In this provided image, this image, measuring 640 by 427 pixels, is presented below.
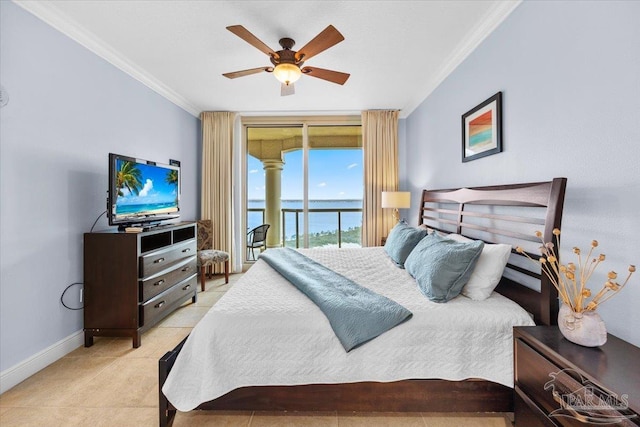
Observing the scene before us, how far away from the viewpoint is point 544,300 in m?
1.56

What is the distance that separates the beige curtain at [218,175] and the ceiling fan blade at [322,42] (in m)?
2.59

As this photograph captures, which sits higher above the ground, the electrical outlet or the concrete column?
the electrical outlet

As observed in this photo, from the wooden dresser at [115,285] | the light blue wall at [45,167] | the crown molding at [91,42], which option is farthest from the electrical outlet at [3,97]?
the wooden dresser at [115,285]

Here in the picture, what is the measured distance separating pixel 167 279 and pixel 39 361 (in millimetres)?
1045

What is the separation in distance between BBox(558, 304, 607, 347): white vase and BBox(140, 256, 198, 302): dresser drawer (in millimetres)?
2976

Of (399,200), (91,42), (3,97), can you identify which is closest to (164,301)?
(3,97)

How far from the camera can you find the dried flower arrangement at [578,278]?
1204 mm

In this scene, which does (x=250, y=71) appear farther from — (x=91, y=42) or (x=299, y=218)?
(x=299, y=218)

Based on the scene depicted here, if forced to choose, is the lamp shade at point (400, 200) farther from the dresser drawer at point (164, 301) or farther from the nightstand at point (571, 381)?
the dresser drawer at point (164, 301)

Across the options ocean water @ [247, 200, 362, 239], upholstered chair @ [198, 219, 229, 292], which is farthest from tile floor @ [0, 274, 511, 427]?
ocean water @ [247, 200, 362, 239]

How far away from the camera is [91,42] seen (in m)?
2.57

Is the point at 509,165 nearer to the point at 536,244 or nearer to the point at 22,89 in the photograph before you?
the point at 536,244

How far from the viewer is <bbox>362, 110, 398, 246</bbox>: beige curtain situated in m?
4.63

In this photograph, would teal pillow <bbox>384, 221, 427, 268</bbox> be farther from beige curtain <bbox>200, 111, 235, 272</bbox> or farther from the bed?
beige curtain <bbox>200, 111, 235, 272</bbox>
